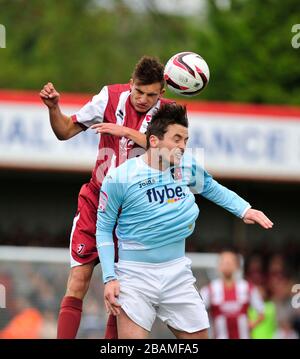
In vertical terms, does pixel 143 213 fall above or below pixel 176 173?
below

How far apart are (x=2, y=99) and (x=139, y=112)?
11137 mm

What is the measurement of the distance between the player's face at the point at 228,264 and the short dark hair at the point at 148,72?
241 inches

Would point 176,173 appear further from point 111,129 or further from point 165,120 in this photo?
point 111,129

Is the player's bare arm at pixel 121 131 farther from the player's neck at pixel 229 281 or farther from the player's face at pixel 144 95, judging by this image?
the player's neck at pixel 229 281

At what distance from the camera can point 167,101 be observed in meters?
8.17

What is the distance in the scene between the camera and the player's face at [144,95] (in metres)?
7.98

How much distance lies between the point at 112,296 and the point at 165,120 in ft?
4.41

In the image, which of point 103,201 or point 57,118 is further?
point 57,118

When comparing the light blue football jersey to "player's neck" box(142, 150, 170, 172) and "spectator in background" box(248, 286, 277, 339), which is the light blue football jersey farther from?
"spectator in background" box(248, 286, 277, 339)

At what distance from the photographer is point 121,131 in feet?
25.5

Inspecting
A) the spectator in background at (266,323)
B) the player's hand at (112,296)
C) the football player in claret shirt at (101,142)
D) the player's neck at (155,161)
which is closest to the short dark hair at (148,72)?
the football player in claret shirt at (101,142)

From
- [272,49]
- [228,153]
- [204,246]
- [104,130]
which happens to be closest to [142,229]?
[104,130]

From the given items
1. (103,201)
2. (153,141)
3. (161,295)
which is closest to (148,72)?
(153,141)

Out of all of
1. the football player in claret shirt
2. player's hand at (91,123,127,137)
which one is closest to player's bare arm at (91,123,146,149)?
player's hand at (91,123,127,137)
